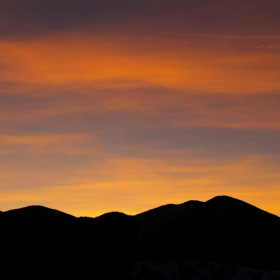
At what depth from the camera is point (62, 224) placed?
96312 mm

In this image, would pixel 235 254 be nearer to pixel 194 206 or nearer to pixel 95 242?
pixel 194 206

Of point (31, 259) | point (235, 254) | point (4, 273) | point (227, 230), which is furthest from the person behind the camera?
point (227, 230)

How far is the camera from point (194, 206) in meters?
99.6

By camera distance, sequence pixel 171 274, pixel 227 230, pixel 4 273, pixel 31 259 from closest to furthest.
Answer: pixel 4 273
pixel 31 259
pixel 171 274
pixel 227 230

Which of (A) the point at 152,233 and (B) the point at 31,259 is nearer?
(B) the point at 31,259

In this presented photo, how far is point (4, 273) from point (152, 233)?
5594 centimetres

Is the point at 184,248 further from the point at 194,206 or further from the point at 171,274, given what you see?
the point at 171,274

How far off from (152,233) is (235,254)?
13.7 meters

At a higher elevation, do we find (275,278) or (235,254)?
(235,254)

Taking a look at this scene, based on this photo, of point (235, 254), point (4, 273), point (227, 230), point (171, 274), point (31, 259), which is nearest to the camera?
point (4, 273)

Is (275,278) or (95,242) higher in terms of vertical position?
(95,242)

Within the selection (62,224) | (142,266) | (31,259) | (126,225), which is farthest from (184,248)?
(31,259)

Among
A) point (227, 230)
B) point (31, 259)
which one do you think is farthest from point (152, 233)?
point (31, 259)

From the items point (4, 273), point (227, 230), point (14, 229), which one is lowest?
point (4, 273)
